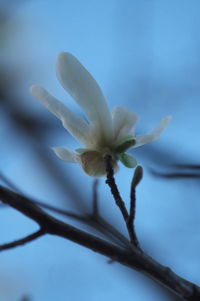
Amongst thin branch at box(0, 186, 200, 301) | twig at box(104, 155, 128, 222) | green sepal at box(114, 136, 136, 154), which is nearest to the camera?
thin branch at box(0, 186, 200, 301)

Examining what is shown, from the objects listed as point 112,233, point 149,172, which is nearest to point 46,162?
point 149,172

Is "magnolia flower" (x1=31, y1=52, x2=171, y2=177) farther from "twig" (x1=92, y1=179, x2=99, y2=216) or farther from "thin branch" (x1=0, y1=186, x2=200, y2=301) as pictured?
"thin branch" (x1=0, y1=186, x2=200, y2=301)

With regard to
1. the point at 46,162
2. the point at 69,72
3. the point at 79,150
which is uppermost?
the point at 69,72

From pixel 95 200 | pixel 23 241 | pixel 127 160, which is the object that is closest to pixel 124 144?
pixel 127 160

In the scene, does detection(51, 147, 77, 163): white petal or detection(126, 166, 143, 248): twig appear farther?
detection(51, 147, 77, 163): white petal

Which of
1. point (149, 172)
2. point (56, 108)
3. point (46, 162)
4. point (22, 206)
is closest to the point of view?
point (22, 206)

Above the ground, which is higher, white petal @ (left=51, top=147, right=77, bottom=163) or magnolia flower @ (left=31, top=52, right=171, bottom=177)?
magnolia flower @ (left=31, top=52, right=171, bottom=177)

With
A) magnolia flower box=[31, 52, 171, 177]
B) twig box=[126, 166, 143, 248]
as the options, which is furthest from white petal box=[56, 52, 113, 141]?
twig box=[126, 166, 143, 248]

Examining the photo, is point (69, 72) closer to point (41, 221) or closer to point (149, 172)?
point (41, 221)
